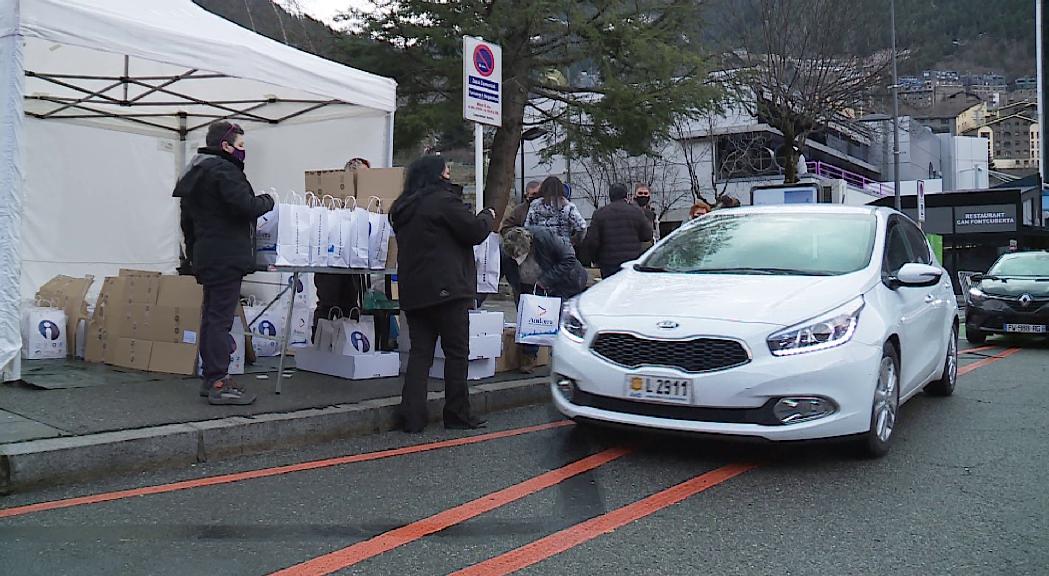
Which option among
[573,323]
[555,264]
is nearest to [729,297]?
[573,323]

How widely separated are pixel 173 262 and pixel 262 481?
22.1 feet

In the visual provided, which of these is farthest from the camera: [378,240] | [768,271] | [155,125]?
[155,125]

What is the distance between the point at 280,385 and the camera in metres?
6.36

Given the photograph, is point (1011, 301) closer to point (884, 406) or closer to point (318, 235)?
point (884, 406)

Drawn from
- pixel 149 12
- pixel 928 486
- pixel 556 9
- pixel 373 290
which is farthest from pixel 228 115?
pixel 928 486

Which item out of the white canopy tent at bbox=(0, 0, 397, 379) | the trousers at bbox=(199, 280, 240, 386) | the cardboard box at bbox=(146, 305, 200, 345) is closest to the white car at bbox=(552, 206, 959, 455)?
the trousers at bbox=(199, 280, 240, 386)

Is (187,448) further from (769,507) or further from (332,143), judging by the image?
(332,143)

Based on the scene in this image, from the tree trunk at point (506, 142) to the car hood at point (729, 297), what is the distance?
11916 millimetres

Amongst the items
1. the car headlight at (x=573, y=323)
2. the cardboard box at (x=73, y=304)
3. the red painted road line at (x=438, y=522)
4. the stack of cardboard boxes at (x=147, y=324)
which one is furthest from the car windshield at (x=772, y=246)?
the cardboard box at (x=73, y=304)

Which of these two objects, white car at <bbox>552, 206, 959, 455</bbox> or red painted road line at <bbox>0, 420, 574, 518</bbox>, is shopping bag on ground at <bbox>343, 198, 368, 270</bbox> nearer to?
red painted road line at <bbox>0, 420, 574, 518</bbox>

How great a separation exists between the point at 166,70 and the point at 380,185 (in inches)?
129

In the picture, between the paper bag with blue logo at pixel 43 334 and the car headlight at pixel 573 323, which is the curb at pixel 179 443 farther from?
the paper bag with blue logo at pixel 43 334

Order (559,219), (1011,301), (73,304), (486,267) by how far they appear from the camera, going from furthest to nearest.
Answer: (1011,301)
(73,304)
(559,219)
(486,267)

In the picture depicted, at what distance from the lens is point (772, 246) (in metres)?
5.78
